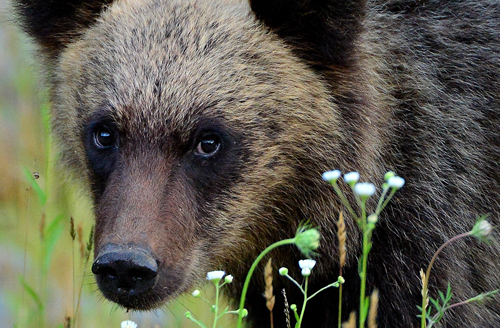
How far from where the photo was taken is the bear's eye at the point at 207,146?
416cm

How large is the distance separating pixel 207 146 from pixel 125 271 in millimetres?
970

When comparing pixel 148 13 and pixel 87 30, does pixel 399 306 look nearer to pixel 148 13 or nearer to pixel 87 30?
pixel 148 13

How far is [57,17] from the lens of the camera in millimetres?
4898

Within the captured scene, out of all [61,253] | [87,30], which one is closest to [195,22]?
[87,30]

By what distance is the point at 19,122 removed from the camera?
7738mm

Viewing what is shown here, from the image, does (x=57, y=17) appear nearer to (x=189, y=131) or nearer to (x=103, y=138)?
(x=103, y=138)

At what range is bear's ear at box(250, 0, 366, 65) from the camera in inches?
165

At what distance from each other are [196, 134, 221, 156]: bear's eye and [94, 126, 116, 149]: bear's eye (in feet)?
1.78

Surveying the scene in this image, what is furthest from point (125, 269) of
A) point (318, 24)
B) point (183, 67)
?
point (318, 24)

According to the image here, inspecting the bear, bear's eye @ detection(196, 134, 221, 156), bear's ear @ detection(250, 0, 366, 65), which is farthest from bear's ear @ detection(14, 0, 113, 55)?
bear's eye @ detection(196, 134, 221, 156)

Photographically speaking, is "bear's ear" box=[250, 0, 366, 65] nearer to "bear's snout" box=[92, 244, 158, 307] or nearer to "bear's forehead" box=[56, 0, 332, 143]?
"bear's forehead" box=[56, 0, 332, 143]

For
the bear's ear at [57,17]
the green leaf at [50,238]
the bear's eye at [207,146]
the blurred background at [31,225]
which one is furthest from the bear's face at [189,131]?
the blurred background at [31,225]

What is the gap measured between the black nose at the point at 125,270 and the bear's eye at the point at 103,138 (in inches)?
35.4

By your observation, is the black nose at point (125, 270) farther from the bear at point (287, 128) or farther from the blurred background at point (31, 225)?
the blurred background at point (31, 225)
